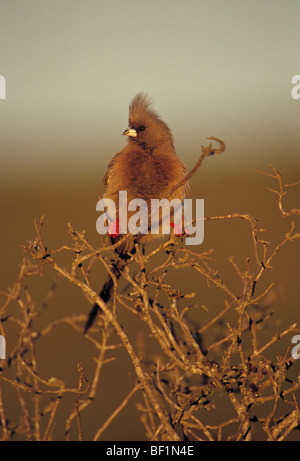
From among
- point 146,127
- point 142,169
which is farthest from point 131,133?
point 142,169

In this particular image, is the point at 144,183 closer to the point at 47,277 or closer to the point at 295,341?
the point at 295,341

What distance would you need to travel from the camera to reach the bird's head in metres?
4.87

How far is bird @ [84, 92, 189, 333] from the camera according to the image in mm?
4425

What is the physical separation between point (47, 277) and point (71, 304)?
1786 mm

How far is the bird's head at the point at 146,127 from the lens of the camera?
487 cm

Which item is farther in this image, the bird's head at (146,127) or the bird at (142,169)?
the bird's head at (146,127)

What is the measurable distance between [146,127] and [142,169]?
2.02 feet

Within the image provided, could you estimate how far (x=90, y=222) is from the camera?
14930 mm

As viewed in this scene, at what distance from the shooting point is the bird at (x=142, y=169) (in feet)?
14.5

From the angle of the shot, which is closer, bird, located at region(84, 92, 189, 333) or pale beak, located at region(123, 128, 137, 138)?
bird, located at region(84, 92, 189, 333)

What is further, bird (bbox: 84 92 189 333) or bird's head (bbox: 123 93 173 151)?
bird's head (bbox: 123 93 173 151)

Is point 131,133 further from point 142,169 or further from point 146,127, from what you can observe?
point 142,169

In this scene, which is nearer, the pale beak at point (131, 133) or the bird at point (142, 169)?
the bird at point (142, 169)
